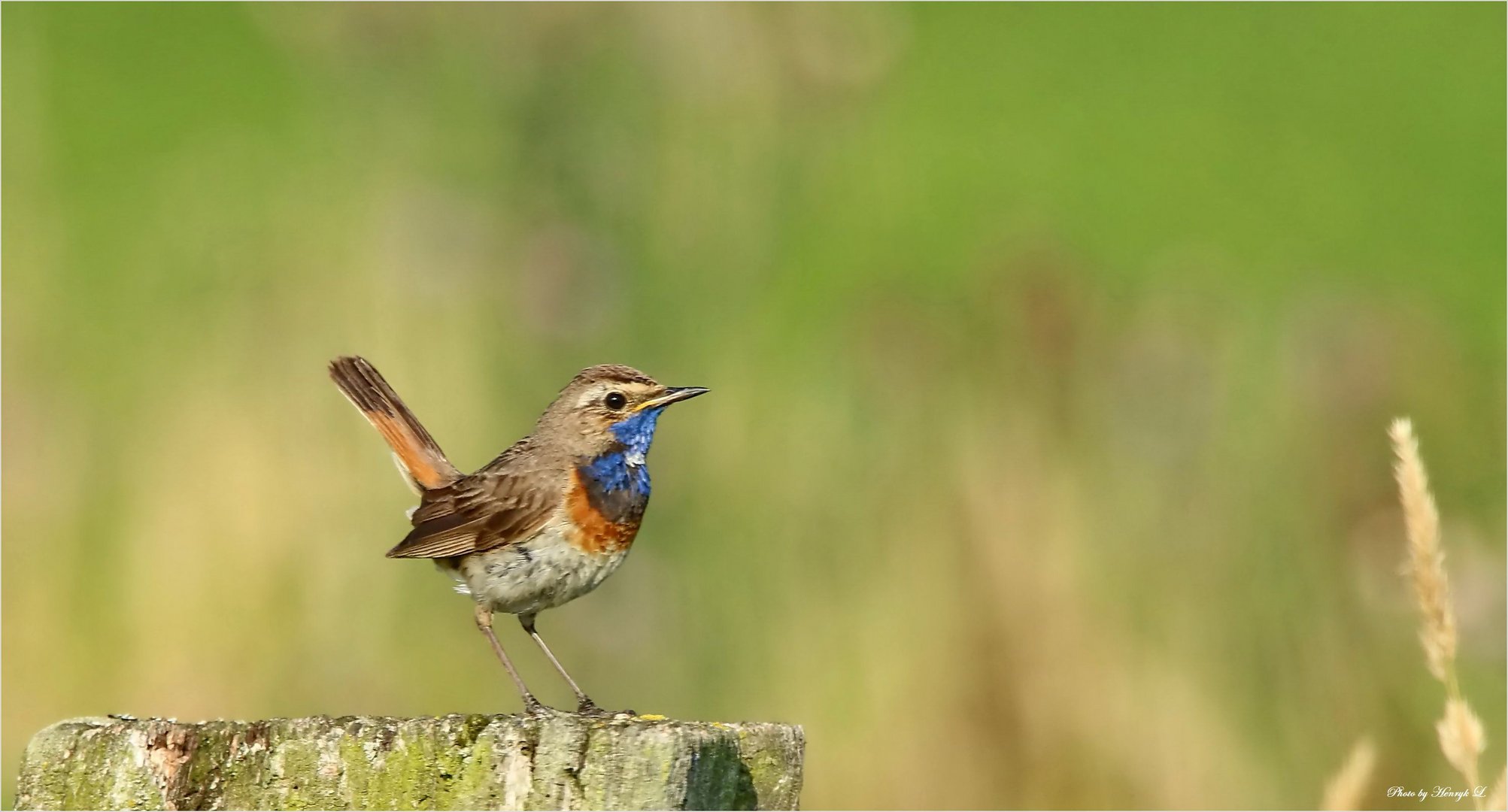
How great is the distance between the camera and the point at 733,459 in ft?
21.3

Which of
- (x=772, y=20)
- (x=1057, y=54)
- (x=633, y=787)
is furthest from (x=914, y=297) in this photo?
(x=1057, y=54)

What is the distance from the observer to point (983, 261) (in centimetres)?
765

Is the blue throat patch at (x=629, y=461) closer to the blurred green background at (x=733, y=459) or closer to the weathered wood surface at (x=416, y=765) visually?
the blurred green background at (x=733, y=459)

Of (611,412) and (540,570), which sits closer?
(540,570)

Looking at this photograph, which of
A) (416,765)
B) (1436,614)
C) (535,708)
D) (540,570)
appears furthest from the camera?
(540,570)

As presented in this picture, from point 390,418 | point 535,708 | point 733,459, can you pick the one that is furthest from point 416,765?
point 733,459

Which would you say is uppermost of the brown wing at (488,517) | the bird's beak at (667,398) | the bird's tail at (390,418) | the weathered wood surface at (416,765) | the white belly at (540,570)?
the bird's tail at (390,418)

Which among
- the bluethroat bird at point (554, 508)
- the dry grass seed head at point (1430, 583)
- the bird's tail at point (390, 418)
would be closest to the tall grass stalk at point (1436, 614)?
the dry grass seed head at point (1430, 583)

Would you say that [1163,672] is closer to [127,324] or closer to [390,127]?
[390,127]

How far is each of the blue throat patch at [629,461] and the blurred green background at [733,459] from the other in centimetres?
112

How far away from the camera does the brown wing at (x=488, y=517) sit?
4.84m

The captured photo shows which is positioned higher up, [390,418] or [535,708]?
[390,418]

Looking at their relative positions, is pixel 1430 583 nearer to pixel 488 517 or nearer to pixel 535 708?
pixel 535 708

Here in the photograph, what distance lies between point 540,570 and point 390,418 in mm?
961
